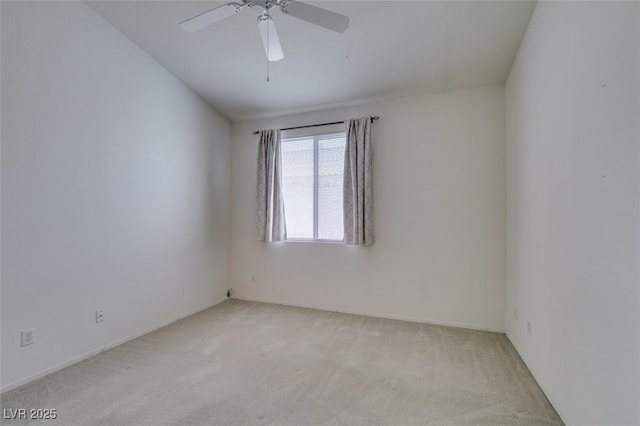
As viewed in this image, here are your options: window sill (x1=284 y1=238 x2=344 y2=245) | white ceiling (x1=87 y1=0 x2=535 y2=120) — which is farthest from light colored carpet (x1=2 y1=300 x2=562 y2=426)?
white ceiling (x1=87 y1=0 x2=535 y2=120)

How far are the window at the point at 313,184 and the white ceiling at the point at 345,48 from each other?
0.57 m

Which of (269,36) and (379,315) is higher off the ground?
(269,36)

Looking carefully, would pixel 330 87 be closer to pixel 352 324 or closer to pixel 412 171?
pixel 412 171

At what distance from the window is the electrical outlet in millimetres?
2643

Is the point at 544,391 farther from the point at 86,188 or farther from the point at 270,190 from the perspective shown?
the point at 86,188

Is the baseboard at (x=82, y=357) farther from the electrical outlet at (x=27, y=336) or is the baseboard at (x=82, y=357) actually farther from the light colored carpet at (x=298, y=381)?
the electrical outlet at (x=27, y=336)

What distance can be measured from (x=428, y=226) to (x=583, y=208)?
1.88 m

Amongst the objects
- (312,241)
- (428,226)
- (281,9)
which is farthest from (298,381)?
(281,9)

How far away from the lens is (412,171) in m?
3.45

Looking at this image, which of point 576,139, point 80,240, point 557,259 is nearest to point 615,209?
point 576,139

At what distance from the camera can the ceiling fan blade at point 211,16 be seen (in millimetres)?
1739

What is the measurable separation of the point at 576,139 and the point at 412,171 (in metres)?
1.90

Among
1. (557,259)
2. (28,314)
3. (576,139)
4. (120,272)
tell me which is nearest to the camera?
(576,139)

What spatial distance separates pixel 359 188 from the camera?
3525mm
